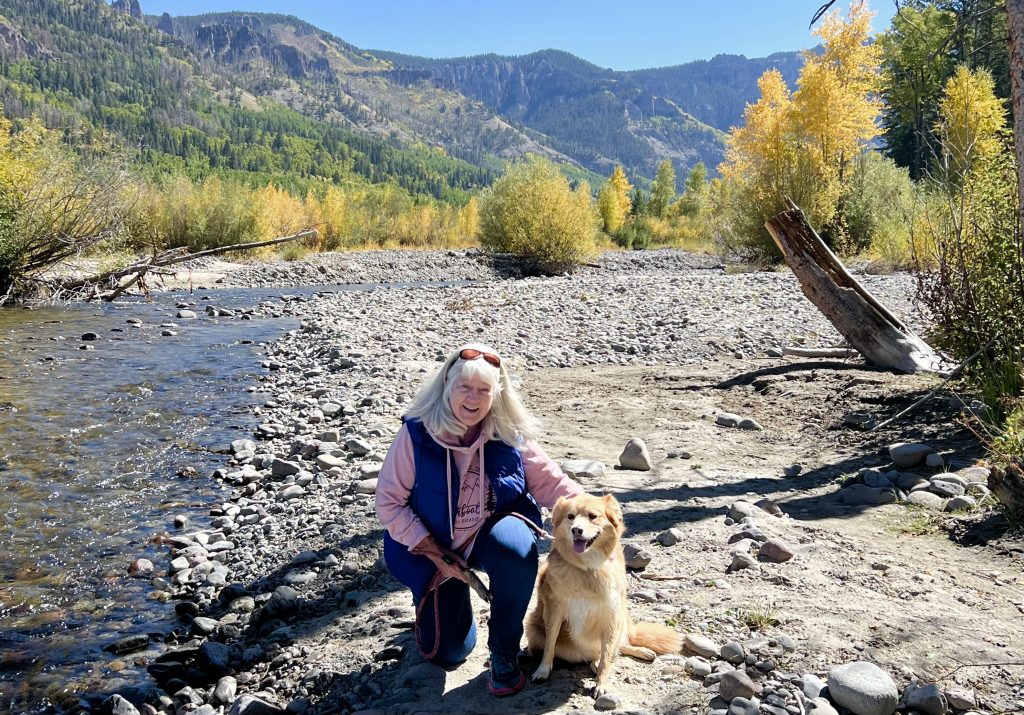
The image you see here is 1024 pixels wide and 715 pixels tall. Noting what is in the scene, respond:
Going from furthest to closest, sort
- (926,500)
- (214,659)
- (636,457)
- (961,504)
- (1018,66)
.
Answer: (636,457), (926,500), (961,504), (1018,66), (214,659)

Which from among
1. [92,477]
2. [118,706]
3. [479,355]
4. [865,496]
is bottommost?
[92,477]

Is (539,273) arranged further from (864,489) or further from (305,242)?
(864,489)

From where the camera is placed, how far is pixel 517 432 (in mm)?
3453

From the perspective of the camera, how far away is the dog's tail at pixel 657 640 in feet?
11.2

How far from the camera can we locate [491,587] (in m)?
3.30

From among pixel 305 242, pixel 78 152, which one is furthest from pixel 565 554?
pixel 305 242

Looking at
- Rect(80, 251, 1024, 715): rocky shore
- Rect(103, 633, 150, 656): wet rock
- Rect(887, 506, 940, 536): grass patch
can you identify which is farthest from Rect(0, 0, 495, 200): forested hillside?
Rect(887, 506, 940, 536): grass patch

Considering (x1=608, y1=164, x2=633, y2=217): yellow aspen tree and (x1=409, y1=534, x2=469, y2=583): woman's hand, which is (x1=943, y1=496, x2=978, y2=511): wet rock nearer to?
(x1=409, y1=534, x2=469, y2=583): woman's hand

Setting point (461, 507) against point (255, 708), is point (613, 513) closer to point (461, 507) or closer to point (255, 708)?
point (461, 507)

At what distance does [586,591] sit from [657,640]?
1.95 feet

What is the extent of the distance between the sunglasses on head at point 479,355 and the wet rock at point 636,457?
3.53 m

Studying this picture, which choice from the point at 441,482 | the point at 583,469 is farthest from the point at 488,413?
the point at 583,469

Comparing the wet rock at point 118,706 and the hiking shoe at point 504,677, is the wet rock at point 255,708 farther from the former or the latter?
the hiking shoe at point 504,677

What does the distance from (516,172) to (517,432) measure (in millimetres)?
41354
